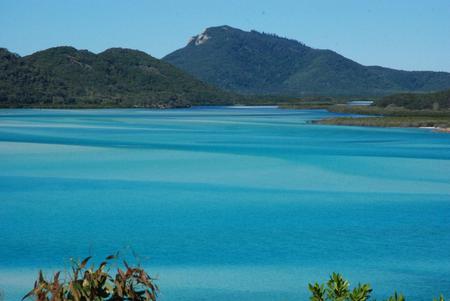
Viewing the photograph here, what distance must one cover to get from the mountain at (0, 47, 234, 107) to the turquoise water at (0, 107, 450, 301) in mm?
68502

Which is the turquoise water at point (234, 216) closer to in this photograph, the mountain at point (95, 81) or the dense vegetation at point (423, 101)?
the dense vegetation at point (423, 101)

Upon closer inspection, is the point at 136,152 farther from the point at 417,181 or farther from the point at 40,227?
the point at 40,227

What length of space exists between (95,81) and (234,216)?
11415 centimetres

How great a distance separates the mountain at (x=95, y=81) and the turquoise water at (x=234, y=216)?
68.5 m

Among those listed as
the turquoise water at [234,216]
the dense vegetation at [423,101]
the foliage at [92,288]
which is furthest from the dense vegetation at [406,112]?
the foliage at [92,288]

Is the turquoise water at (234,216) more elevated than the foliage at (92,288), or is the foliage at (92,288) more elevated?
the foliage at (92,288)

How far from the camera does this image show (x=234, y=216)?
17438 mm

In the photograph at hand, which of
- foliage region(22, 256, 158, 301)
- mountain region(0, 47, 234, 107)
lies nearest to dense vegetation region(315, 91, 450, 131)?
mountain region(0, 47, 234, 107)

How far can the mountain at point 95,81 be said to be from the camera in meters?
102

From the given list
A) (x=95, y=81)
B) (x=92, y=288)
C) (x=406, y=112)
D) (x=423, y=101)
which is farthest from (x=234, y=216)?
(x=95, y=81)

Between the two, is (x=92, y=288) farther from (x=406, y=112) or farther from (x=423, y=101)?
(x=423, y=101)

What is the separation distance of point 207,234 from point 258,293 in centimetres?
429

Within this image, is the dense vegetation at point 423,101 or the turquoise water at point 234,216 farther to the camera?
the dense vegetation at point 423,101

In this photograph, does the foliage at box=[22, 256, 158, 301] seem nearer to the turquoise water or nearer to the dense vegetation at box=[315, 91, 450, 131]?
the turquoise water
